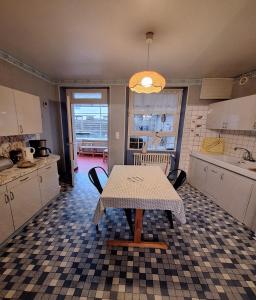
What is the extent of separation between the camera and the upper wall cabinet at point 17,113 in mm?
1929

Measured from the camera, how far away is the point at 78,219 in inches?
89.1

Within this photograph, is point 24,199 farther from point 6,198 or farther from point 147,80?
point 147,80

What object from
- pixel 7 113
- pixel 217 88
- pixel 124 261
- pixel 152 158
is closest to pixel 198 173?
pixel 152 158

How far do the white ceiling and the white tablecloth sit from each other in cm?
180

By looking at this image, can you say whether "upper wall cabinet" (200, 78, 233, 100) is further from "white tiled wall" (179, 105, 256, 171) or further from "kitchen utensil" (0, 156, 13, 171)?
"kitchen utensil" (0, 156, 13, 171)

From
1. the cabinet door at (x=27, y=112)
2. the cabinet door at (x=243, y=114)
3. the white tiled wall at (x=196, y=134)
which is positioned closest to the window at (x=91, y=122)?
the white tiled wall at (x=196, y=134)

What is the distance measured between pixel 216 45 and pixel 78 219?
3.14 m

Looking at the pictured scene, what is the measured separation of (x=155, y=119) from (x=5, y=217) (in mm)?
3286

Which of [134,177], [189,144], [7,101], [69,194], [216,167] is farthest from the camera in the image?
[189,144]

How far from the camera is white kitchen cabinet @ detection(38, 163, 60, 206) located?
233cm

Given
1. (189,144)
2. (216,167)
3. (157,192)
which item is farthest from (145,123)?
(157,192)

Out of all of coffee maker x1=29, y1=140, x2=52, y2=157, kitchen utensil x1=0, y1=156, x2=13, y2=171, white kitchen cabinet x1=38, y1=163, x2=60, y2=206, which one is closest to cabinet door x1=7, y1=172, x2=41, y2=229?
white kitchen cabinet x1=38, y1=163, x2=60, y2=206

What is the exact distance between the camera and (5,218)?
5.55 feet

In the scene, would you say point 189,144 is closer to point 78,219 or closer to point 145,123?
point 145,123
